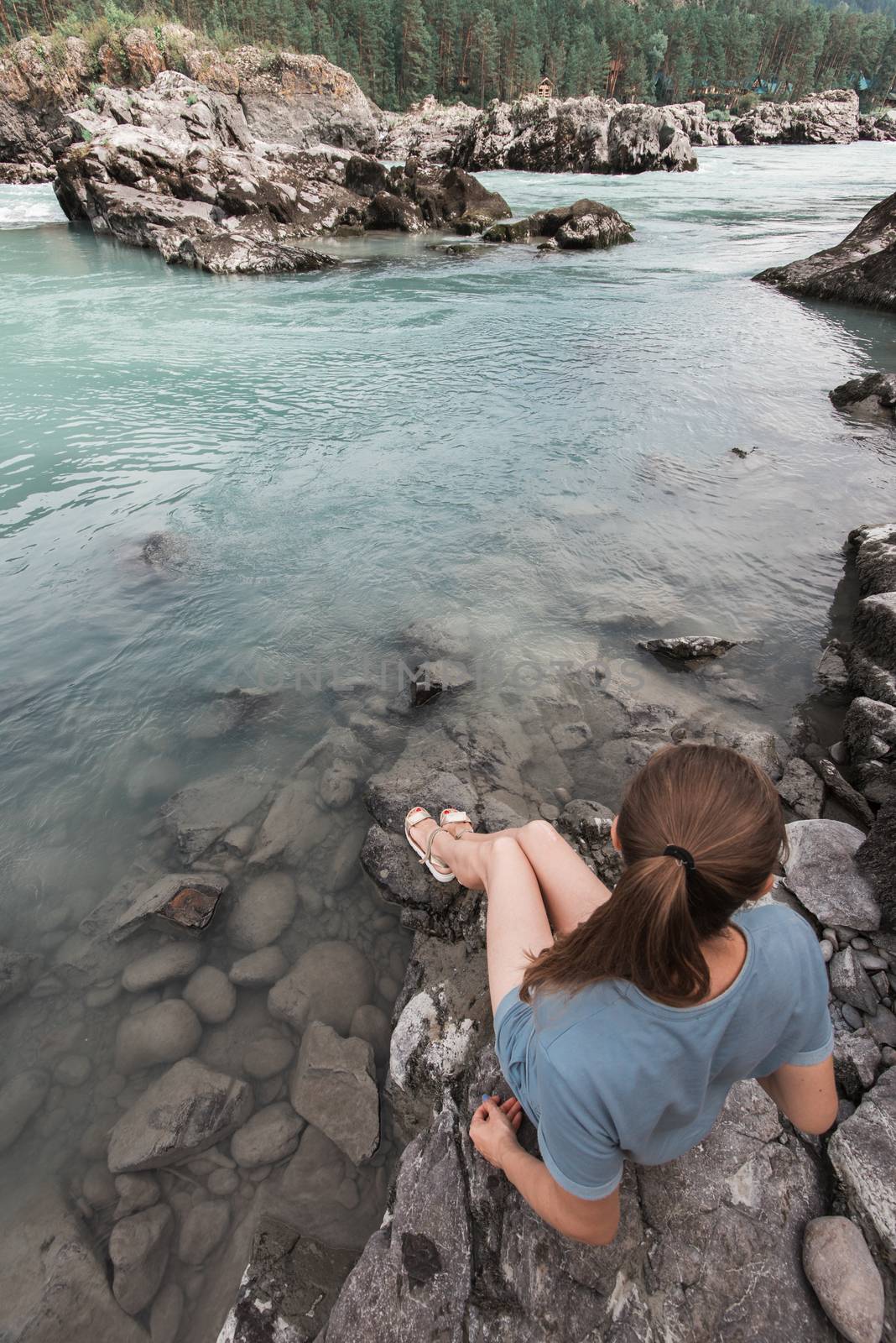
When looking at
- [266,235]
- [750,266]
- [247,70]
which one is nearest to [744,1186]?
[750,266]

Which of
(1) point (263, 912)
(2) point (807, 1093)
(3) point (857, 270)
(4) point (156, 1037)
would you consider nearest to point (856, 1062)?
(2) point (807, 1093)

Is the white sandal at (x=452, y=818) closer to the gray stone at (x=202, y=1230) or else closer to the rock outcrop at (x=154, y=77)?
the gray stone at (x=202, y=1230)

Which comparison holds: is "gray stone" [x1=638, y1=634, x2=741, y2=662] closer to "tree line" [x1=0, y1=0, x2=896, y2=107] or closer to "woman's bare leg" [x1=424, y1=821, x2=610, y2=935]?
"woman's bare leg" [x1=424, y1=821, x2=610, y2=935]

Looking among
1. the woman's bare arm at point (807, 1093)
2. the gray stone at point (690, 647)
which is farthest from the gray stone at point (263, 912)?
the gray stone at point (690, 647)

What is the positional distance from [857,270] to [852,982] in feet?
54.8

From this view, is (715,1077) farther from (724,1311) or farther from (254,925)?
(254,925)

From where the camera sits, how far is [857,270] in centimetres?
1375

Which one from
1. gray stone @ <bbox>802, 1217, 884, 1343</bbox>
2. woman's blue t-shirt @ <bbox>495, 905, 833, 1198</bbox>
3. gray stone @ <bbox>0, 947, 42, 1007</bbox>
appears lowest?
gray stone @ <bbox>0, 947, 42, 1007</bbox>

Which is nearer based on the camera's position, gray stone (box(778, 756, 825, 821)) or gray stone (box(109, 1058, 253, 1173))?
gray stone (box(109, 1058, 253, 1173))

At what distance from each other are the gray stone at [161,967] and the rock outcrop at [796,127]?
293 feet

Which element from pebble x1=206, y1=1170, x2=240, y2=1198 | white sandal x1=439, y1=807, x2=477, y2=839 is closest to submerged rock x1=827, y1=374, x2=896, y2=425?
white sandal x1=439, y1=807, x2=477, y2=839

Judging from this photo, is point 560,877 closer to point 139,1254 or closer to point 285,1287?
point 285,1287

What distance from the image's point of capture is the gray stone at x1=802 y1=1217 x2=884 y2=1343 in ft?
5.34

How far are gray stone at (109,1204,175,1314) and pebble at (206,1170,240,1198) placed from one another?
0.53 feet
